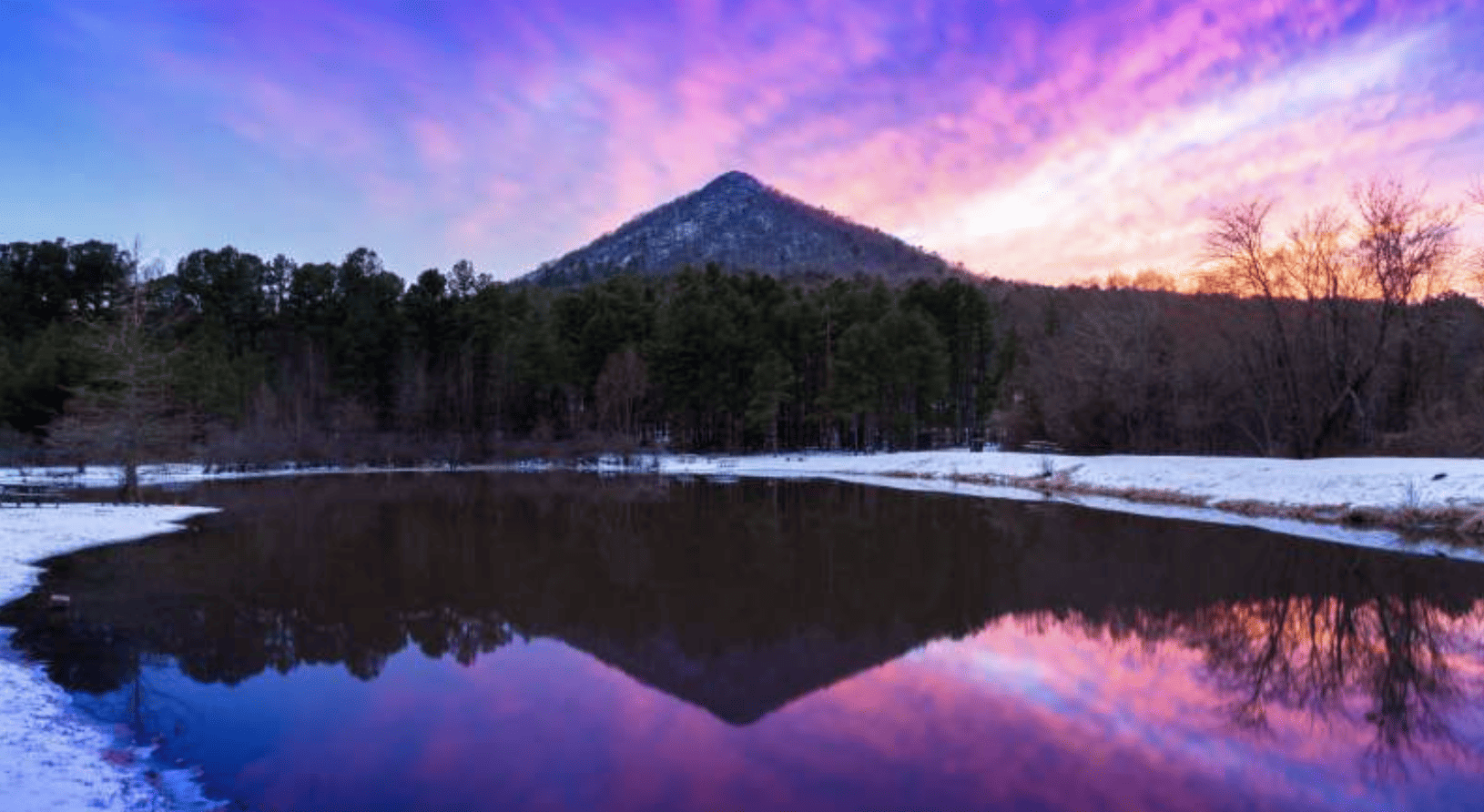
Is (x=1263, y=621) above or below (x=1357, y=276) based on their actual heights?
below

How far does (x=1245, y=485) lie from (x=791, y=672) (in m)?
22.2

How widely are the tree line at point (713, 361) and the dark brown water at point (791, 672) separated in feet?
55.8

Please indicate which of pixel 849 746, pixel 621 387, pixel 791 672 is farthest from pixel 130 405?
pixel 621 387

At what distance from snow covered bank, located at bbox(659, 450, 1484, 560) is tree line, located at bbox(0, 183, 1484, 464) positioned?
5.01m

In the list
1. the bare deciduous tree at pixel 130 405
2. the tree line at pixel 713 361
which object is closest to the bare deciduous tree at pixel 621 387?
the tree line at pixel 713 361

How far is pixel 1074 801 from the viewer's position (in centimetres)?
613

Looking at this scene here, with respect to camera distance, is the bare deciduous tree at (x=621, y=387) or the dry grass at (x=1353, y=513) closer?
the dry grass at (x=1353, y=513)

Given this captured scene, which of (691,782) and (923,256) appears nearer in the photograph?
(691,782)

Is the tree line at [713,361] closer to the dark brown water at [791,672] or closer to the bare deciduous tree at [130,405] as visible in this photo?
the bare deciduous tree at [130,405]

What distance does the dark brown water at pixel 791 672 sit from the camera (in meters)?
6.58

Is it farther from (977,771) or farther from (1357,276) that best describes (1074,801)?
(1357,276)

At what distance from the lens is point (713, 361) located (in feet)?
211

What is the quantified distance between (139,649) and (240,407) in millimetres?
63208

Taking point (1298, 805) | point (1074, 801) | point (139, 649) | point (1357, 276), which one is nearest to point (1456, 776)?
point (1298, 805)
